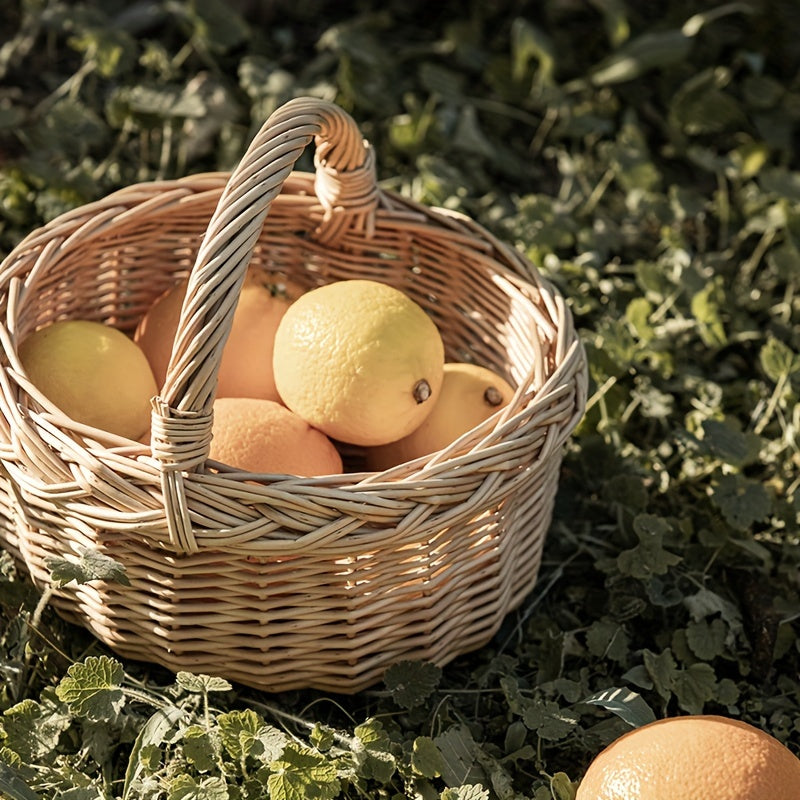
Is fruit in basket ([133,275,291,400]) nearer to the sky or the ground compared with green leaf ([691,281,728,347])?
nearer to the sky

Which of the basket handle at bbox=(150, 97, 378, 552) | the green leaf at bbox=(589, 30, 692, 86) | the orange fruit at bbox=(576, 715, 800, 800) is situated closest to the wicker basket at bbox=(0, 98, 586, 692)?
the basket handle at bbox=(150, 97, 378, 552)

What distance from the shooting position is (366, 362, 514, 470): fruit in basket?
62.5 inches

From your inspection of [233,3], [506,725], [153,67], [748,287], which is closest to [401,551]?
[506,725]

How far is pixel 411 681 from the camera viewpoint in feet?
4.75

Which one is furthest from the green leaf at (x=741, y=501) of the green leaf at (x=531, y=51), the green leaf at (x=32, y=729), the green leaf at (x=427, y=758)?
the green leaf at (x=531, y=51)

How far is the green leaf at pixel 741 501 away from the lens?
1.73 metres

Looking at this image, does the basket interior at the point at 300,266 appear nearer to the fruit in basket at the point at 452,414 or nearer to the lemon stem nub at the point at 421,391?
the fruit in basket at the point at 452,414

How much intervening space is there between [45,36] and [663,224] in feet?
5.36

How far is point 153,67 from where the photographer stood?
262 centimetres

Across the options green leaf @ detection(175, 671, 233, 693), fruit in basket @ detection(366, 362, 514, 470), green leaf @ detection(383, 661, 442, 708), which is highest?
fruit in basket @ detection(366, 362, 514, 470)

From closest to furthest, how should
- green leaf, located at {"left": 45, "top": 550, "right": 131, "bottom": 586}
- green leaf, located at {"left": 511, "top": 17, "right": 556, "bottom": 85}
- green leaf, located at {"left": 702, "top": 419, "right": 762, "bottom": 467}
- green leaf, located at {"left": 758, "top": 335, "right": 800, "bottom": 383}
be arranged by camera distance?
green leaf, located at {"left": 45, "top": 550, "right": 131, "bottom": 586} → green leaf, located at {"left": 702, "top": 419, "right": 762, "bottom": 467} → green leaf, located at {"left": 758, "top": 335, "right": 800, "bottom": 383} → green leaf, located at {"left": 511, "top": 17, "right": 556, "bottom": 85}

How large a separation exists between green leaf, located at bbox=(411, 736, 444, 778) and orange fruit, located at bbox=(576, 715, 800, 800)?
17 cm

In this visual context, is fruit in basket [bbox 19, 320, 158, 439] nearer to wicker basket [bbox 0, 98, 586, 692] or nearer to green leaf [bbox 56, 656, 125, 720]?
wicker basket [bbox 0, 98, 586, 692]

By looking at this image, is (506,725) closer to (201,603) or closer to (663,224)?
(201,603)
